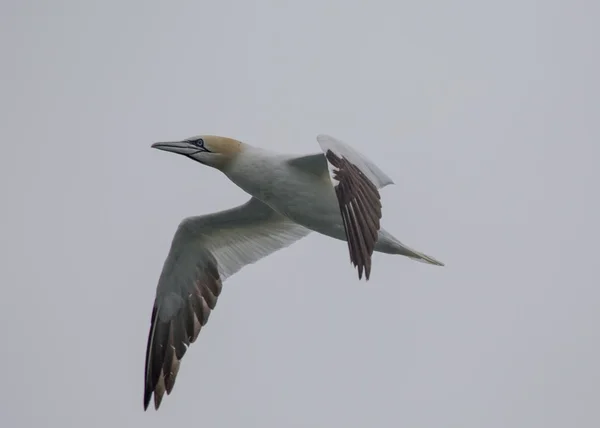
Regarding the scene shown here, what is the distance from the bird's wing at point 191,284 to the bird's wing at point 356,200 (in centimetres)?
273

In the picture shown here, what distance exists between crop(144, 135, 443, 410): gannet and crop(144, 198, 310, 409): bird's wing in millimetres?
13

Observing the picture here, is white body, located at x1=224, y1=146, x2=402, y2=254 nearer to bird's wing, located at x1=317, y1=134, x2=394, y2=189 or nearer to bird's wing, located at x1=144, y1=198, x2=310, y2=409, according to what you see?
bird's wing, located at x1=317, y1=134, x2=394, y2=189

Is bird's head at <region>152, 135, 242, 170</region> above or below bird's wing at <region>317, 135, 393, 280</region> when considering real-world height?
above

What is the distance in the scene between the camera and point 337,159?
12.4 m

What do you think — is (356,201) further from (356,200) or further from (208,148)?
(208,148)

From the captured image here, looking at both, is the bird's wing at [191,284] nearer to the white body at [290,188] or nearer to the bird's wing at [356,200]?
the white body at [290,188]

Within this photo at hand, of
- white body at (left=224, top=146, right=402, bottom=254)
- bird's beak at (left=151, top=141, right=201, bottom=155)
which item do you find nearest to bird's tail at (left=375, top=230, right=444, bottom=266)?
white body at (left=224, top=146, right=402, bottom=254)

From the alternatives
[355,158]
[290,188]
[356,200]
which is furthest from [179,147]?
[356,200]

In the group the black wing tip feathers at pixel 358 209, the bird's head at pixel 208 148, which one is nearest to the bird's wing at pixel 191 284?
the bird's head at pixel 208 148

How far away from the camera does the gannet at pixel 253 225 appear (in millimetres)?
11961

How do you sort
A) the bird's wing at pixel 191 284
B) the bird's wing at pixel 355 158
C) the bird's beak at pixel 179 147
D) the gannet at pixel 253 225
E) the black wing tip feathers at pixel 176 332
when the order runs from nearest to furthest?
the gannet at pixel 253 225 < the bird's wing at pixel 355 158 < the bird's beak at pixel 179 147 < the bird's wing at pixel 191 284 < the black wing tip feathers at pixel 176 332

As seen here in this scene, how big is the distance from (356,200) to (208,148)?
9.26ft

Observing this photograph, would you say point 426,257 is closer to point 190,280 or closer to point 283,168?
point 283,168

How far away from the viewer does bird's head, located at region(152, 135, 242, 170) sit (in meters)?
14.0
